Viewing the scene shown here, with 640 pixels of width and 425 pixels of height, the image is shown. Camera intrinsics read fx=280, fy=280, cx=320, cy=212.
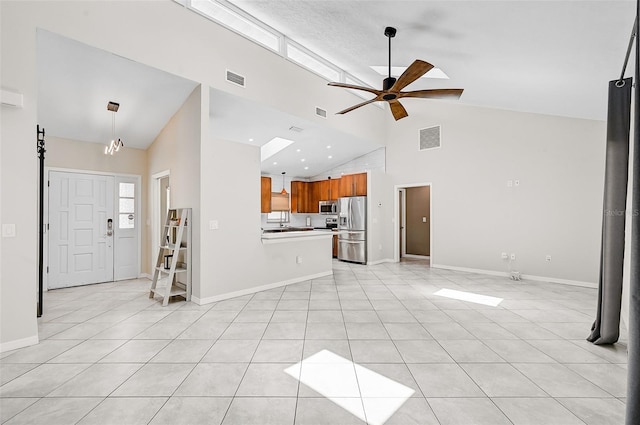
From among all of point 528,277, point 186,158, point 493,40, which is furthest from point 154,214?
point 528,277

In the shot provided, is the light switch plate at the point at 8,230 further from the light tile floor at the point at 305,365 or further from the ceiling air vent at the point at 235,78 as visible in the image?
the ceiling air vent at the point at 235,78

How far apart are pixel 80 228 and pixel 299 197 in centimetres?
586

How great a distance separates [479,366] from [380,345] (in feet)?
2.74

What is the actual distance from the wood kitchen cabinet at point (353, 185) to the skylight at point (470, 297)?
339 centimetres

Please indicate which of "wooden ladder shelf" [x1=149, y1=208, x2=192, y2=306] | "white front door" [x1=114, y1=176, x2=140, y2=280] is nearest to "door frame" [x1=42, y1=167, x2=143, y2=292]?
"white front door" [x1=114, y1=176, x2=140, y2=280]

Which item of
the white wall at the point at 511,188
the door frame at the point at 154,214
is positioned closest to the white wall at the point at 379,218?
the white wall at the point at 511,188

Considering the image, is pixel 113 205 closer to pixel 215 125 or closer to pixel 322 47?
pixel 215 125

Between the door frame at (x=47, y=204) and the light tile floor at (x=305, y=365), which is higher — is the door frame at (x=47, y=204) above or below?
above

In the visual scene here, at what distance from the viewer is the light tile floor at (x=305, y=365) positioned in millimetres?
1790

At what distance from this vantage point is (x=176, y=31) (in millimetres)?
3682

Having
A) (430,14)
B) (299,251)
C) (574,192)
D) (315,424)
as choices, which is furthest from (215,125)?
(574,192)

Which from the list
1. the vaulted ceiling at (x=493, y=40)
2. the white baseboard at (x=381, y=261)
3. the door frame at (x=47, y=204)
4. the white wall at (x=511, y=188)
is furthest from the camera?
the white baseboard at (x=381, y=261)

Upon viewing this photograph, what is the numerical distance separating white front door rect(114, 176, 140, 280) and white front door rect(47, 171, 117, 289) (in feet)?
0.36

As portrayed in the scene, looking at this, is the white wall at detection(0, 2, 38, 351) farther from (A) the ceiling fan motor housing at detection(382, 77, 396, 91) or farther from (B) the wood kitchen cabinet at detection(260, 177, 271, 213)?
(B) the wood kitchen cabinet at detection(260, 177, 271, 213)
